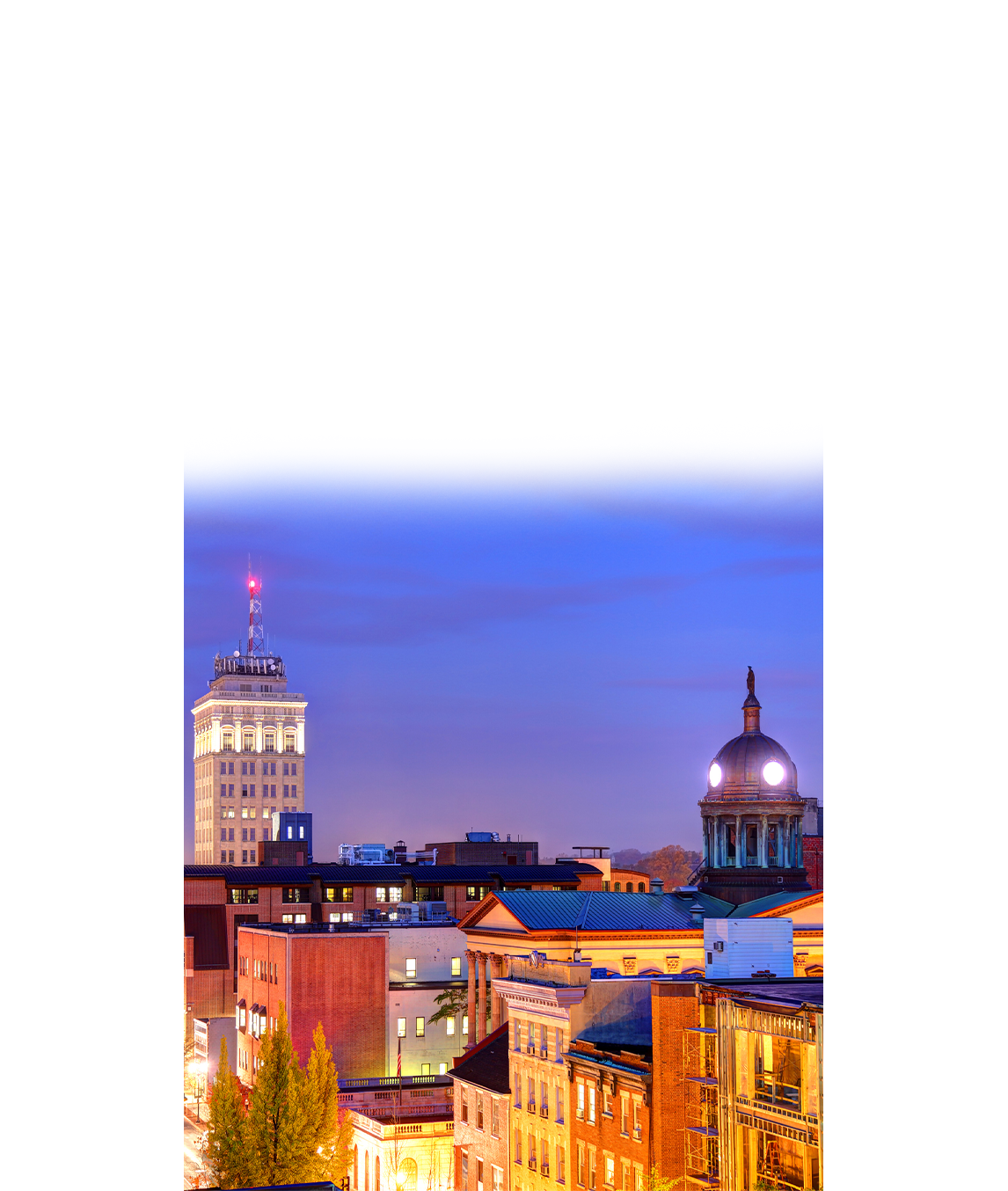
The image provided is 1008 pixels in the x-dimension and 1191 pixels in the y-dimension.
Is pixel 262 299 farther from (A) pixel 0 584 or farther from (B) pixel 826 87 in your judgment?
(B) pixel 826 87

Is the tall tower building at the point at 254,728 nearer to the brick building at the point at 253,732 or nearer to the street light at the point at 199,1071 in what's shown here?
the brick building at the point at 253,732

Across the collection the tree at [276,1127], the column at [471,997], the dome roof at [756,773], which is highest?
the dome roof at [756,773]

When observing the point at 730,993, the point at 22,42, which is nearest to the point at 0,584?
the point at 22,42

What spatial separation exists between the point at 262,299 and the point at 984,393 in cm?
164

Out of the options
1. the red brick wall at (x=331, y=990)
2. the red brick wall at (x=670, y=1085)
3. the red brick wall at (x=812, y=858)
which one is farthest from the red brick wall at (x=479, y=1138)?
the red brick wall at (x=812, y=858)

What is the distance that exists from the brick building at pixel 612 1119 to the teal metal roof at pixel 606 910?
2.58 metres

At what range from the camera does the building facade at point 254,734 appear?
557 cm

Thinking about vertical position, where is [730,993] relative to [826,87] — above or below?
below

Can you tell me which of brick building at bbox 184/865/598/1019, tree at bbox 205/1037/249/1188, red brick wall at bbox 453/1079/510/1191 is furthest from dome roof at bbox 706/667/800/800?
tree at bbox 205/1037/249/1188

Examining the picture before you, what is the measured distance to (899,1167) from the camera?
92.0 inches

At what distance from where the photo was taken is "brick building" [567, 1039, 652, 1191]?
598 cm

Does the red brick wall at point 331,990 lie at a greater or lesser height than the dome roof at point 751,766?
lesser

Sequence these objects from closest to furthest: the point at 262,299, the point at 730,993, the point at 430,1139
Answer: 1. the point at 262,299
2. the point at 730,993
3. the point at 430,1139

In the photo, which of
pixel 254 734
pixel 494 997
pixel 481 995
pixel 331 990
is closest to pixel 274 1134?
pixel 254 734
